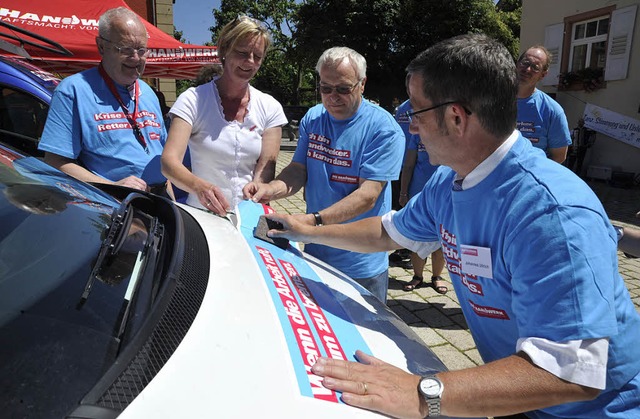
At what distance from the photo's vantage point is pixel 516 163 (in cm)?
120

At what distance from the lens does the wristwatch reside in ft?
3.36

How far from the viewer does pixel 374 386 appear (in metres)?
1.05

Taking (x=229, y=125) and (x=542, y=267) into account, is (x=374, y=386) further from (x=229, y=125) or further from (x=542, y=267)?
(x=229, y=125)

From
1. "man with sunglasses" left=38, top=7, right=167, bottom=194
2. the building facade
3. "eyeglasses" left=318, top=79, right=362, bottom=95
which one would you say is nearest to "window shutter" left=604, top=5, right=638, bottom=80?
the building facade

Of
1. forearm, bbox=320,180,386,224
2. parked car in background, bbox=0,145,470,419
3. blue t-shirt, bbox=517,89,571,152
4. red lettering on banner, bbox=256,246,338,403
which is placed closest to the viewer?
parked car in background, bbox=0,145,470,419

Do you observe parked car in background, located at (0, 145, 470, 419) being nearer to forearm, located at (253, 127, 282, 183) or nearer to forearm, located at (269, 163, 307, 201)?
forearm, located at (269, 163, 307, 201)

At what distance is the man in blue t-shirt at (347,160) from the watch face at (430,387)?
1.08 meters

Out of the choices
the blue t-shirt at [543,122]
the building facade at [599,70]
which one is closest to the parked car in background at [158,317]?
the blue t-shirt at [543,122]

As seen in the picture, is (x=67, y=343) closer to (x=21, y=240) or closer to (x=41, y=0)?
(x=21, y=240)

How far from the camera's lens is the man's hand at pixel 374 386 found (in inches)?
39.8

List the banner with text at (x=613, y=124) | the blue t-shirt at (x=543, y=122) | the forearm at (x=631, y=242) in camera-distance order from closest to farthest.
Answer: the forearm at (x=631, y=242), the blue t-shirt at (x=543, y=122), the banner with text at (x=613, y=124)

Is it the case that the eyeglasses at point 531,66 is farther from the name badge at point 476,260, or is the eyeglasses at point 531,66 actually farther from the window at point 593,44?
the window at point 593,44

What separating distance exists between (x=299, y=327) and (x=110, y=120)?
179 cm

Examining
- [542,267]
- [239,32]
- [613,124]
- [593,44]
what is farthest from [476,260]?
[593,44]
